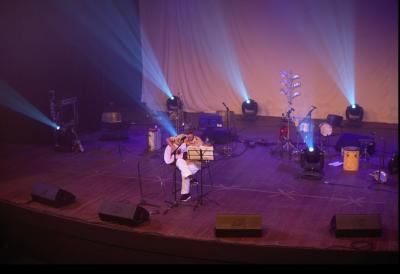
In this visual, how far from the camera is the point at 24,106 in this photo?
1202cm

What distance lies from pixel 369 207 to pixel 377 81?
598 centimetres

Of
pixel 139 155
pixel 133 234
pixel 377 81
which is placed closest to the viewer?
pixel 133 234

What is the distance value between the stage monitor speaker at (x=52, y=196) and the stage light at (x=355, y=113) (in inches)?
305

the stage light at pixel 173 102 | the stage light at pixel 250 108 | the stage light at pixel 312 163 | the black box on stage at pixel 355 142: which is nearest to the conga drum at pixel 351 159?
the stage light at pixel 312 163

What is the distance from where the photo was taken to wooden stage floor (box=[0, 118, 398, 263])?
6.27 m

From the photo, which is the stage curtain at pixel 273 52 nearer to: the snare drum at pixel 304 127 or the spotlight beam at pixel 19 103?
the snare drum at pixel 304 127

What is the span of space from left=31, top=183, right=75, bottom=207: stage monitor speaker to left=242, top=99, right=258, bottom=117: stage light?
23.7 feet

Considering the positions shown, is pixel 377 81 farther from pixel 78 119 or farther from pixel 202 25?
pixel 78 119

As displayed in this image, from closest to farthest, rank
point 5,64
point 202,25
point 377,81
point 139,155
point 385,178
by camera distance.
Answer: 1. point 385,178
2. point 139,155
3. point 5,64
4. point 377,81
5. point 202,25

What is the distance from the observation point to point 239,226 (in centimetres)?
639

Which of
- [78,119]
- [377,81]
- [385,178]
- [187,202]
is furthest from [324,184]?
[78,119]

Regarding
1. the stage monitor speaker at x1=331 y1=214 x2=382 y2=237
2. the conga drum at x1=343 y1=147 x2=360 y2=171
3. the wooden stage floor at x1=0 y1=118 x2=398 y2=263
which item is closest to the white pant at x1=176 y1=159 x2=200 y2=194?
the wooden stage floor at x1=0 y1=118 x2=398 y2=263

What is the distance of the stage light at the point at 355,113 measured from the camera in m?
12.8

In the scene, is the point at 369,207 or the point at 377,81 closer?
the point at 369,207
